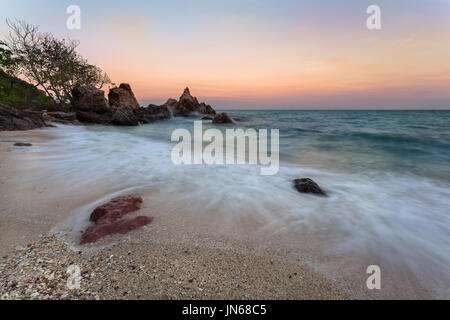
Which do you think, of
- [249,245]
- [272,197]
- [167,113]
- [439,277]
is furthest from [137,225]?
[167,113]

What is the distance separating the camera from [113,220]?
2.40m

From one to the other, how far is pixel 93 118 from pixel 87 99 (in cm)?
224

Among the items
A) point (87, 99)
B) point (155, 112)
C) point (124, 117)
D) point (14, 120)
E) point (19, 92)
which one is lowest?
point (14, 120)

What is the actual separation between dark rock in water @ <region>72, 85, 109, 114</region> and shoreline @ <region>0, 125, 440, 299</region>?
58.6 ft

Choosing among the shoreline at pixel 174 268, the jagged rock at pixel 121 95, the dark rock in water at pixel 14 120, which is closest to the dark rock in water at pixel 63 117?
the dark rock in water at pixel 14 120

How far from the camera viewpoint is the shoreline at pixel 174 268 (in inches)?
61.1

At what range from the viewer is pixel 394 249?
7.79 feet

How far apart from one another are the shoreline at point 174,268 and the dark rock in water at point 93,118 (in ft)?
53.2

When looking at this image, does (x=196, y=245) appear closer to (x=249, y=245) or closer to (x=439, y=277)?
(x=249, y=245)

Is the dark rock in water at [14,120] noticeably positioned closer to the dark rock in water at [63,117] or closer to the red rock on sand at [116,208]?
the dark rock in water at [63,117]

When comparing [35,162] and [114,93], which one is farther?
[114,93]

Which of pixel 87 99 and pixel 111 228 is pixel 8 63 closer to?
pixel 87 99

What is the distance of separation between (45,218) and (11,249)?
0.64m

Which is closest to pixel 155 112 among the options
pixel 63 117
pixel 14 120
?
pixel 63 117
